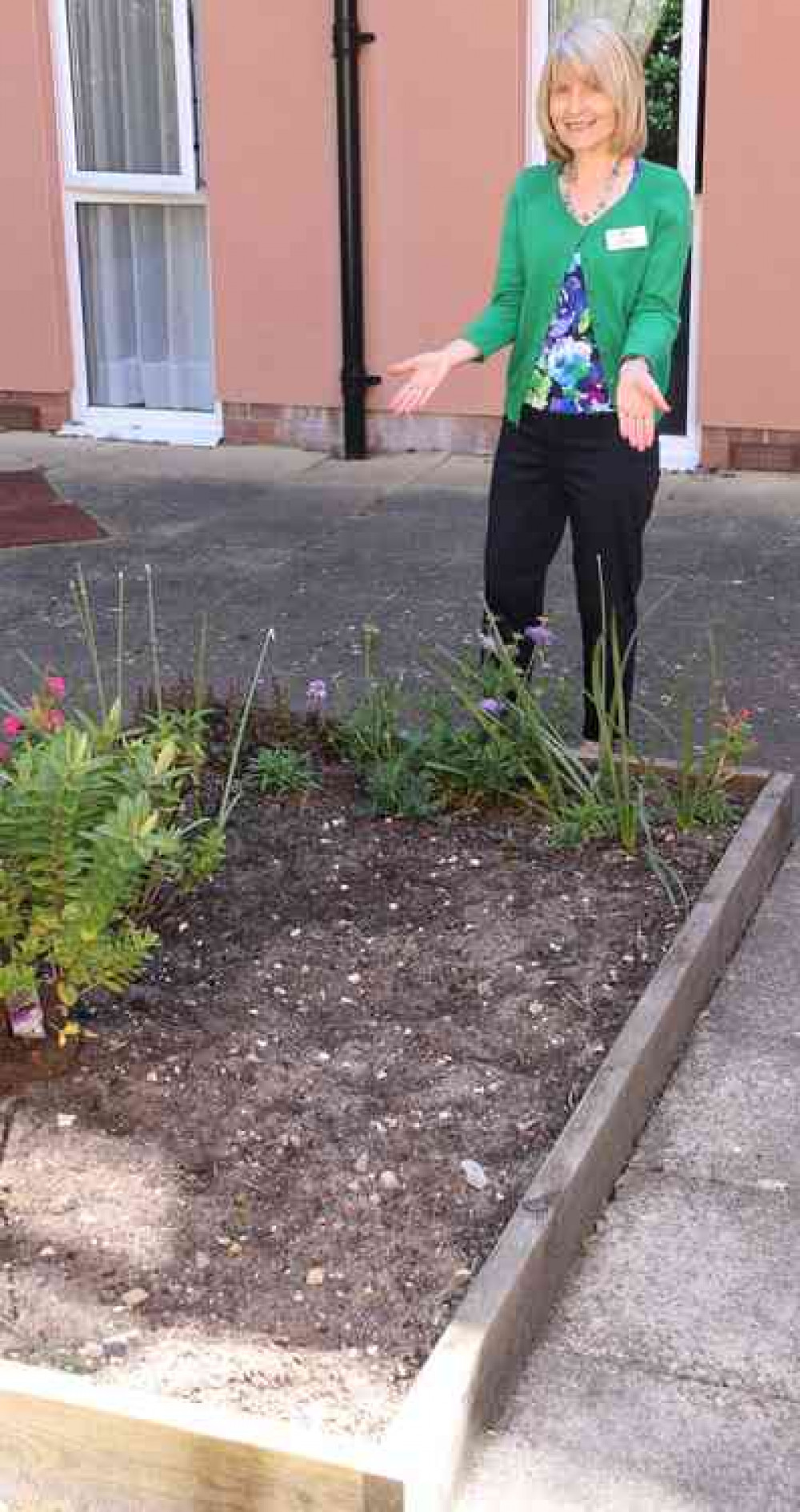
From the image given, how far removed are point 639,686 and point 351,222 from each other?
12.1ft

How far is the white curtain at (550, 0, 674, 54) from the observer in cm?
860

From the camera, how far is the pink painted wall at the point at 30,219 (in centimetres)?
970

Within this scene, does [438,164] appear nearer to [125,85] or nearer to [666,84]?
[666,84]

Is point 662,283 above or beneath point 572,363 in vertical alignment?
above

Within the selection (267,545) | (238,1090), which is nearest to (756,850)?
(238,1090)

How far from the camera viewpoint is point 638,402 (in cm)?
470

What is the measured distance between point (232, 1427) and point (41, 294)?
7993 millimetres

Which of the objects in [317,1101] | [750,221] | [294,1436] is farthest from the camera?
[750,221]

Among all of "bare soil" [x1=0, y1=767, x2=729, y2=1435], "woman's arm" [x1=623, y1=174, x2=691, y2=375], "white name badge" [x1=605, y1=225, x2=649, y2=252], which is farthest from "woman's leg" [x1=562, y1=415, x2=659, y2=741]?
"bare soil" [x1=0, y1=767, x2=729, y2=1435]

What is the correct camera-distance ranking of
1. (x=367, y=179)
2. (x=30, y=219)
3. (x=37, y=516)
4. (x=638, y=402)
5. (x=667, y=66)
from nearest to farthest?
(x=638, y=402) < (x=37, y=516) < (x=667, y=66) < (x=367, y=179) < (x=30, y=219)

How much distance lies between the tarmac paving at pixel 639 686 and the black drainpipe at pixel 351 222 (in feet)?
0.93

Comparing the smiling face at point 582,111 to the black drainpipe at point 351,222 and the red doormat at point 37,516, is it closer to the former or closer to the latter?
the red doormat at point 37,516

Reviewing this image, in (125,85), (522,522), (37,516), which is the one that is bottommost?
(37,516)

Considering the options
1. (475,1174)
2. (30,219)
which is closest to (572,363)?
(475,1174)
